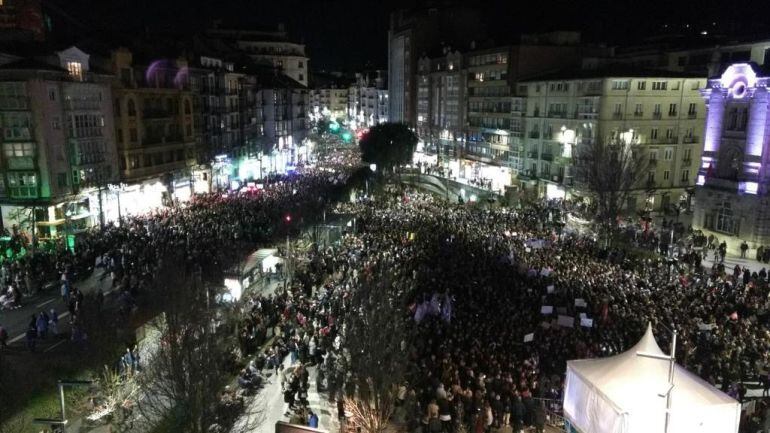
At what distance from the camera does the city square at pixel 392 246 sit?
1521cm

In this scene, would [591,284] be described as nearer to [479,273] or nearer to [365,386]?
[479,273]

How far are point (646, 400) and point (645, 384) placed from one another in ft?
1.16

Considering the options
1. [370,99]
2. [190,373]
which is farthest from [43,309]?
[370,99]

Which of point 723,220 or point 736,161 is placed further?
point 723,220

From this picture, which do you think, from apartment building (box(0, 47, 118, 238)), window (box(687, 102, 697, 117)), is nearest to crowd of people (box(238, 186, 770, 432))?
apartment building (box(0, 47, 118, 238))

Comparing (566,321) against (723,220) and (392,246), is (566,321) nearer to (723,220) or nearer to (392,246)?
(392,246)

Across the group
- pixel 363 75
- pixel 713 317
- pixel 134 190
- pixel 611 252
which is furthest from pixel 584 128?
pixel 363 75

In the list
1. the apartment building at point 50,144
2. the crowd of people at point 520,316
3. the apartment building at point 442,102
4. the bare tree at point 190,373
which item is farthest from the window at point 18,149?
the apartment building at point 442,102

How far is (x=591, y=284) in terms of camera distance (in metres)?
25.2

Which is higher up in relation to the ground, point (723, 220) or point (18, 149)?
point (18, 149)

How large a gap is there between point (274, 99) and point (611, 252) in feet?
189

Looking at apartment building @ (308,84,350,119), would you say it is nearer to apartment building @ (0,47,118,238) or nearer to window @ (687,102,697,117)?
window @ (687,102,697,117)

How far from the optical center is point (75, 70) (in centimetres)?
3934

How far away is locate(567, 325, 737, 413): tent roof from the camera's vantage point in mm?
12258
